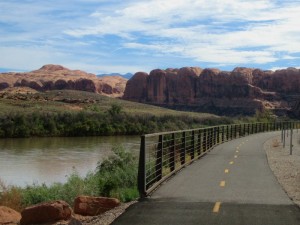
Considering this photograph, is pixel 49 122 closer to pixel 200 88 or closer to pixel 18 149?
pixel 18 149

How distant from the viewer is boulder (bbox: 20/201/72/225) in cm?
1099

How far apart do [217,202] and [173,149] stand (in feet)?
22.0

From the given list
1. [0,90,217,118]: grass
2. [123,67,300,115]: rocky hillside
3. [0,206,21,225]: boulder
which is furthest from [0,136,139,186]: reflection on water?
[123,67,300,115]: rocky hillside

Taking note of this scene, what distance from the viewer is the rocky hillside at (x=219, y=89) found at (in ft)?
434

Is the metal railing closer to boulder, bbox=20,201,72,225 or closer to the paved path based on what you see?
the paved path

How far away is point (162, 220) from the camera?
952cm

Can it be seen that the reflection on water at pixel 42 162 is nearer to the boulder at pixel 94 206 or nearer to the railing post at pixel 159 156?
the railing post at pixel 159 156

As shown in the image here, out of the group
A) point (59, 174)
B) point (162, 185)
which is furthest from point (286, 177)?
point (59, 174)

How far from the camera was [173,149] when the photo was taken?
1809cm

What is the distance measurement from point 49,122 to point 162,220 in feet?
206

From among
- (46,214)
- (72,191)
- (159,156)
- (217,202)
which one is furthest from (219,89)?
(46,214)

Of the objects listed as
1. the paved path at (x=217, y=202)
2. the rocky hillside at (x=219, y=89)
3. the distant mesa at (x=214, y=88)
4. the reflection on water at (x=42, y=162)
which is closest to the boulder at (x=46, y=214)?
the paved path at (x=217, y=202)

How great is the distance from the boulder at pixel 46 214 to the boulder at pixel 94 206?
567 millimetres

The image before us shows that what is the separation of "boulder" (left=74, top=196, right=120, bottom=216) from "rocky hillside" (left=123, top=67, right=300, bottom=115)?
11391cm
